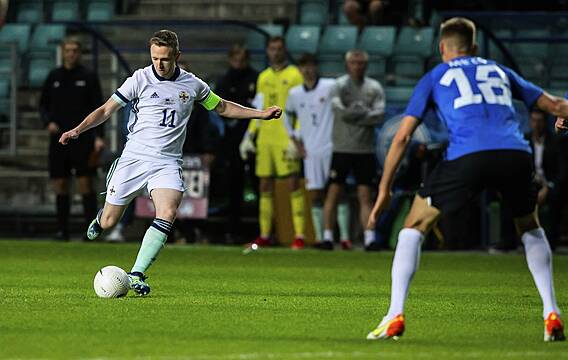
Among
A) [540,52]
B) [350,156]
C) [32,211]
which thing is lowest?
[32,211]

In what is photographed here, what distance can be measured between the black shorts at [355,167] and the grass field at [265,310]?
2059mm

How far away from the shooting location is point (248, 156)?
754 inches

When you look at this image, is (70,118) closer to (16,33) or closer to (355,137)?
(355,137)

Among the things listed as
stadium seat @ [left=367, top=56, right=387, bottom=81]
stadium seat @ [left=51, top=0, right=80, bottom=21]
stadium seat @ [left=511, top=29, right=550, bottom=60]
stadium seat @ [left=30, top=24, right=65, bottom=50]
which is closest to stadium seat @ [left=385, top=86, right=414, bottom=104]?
stadium seat @ [left=367, top=56, right=387, bottom=81]

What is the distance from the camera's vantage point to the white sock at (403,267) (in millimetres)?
7965

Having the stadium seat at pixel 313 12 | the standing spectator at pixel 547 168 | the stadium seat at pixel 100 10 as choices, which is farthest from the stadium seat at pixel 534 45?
the stadium seat at pixel 100 10

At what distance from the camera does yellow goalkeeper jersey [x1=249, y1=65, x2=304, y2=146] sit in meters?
18.5

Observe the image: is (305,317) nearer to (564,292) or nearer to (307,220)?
(564,292)

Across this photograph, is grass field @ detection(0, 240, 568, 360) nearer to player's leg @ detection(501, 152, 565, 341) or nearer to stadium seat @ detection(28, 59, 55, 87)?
player's leg @ detection(501, 152, 565, 341)

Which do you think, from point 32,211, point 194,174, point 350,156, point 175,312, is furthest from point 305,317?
point 32,211

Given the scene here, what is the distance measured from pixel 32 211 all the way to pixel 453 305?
443 inches

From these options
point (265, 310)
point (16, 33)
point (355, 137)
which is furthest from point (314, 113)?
point (265, 310)

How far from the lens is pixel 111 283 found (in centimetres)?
1055

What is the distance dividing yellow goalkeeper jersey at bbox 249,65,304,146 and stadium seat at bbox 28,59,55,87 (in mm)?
5526
